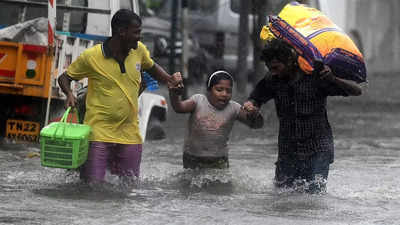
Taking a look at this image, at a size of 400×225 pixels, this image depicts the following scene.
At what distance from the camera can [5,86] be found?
11648 millimetres

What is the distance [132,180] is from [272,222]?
1687 millimetres

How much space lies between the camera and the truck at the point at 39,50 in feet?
38.2

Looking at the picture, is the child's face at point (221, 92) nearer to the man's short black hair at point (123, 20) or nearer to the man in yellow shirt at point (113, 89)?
the man in yellow shirt at point (113, 89)

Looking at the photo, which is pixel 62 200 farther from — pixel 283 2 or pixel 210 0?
pixel 210 0

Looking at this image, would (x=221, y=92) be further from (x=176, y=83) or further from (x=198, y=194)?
(x=198, y=194)

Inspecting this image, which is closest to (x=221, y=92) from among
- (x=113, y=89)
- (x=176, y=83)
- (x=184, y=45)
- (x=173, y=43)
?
(x=176, y=83)

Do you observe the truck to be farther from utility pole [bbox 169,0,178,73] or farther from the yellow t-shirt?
utility pole [bbox 169,0,178,73]

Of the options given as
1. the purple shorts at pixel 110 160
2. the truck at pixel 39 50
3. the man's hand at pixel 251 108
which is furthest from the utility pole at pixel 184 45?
the man's hand at pixel 251 108

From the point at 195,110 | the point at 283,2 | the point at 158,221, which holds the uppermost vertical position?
the point at 283,2

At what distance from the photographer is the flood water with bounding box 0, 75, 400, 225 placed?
804cm

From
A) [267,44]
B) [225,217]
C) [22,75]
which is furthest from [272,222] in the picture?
[22,75]

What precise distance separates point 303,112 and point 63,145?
183 centimetres

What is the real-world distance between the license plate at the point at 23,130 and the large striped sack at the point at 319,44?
383 cm

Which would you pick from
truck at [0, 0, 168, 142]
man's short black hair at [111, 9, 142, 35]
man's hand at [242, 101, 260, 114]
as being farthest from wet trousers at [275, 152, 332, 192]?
truck at [0, 0, 168, 142]
